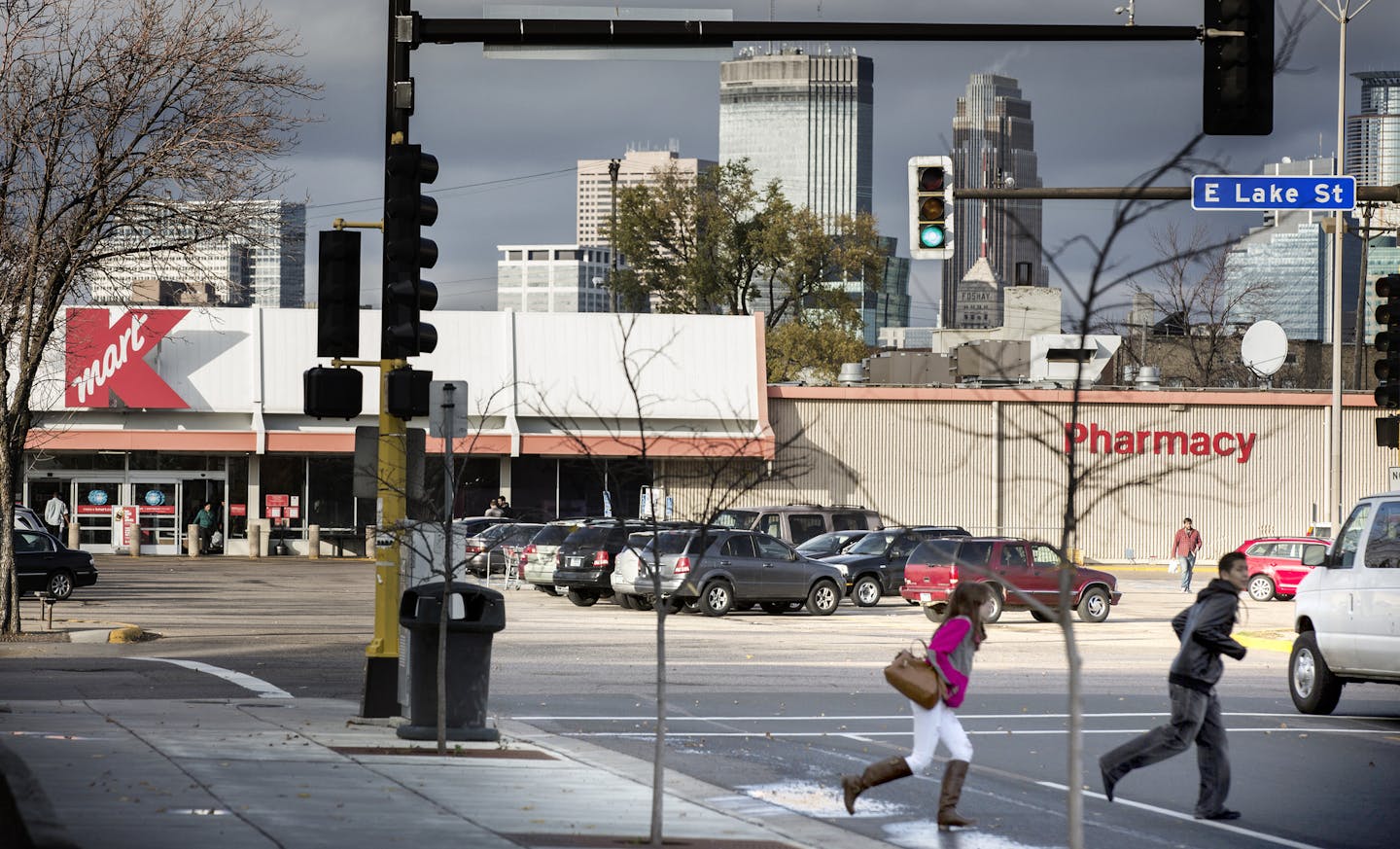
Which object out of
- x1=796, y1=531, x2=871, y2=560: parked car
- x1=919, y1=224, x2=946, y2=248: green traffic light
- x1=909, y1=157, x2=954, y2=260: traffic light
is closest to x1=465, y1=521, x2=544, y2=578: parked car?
x1=796, y1=531, x2=871, y2=560: parked car

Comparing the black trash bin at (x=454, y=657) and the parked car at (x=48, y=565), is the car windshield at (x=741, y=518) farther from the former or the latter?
the black trash bin at (x=454, y=657)

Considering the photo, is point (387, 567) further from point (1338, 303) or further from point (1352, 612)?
point (1338, 303)

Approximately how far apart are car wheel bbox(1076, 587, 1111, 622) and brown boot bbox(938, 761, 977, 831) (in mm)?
21565

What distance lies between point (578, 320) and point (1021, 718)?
3717 cm

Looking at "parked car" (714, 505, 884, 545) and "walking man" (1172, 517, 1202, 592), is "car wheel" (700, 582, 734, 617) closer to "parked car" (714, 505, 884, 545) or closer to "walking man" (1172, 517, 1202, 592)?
"parked car" (714, 505, 884, 545)

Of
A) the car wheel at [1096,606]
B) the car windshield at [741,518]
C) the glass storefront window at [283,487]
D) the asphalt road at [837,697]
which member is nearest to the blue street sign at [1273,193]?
the asphalt road at [837,697]

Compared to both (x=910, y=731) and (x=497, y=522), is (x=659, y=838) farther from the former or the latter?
(x=497, y=522)

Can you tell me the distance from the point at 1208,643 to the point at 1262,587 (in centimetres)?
2972

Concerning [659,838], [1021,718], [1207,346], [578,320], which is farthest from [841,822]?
[1207,346]

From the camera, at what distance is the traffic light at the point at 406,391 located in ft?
48.0

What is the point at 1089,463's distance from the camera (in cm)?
5394

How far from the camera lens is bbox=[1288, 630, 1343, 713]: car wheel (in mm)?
17500

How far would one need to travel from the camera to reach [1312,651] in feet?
57.6

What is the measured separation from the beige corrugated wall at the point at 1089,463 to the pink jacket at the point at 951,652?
41.9m
